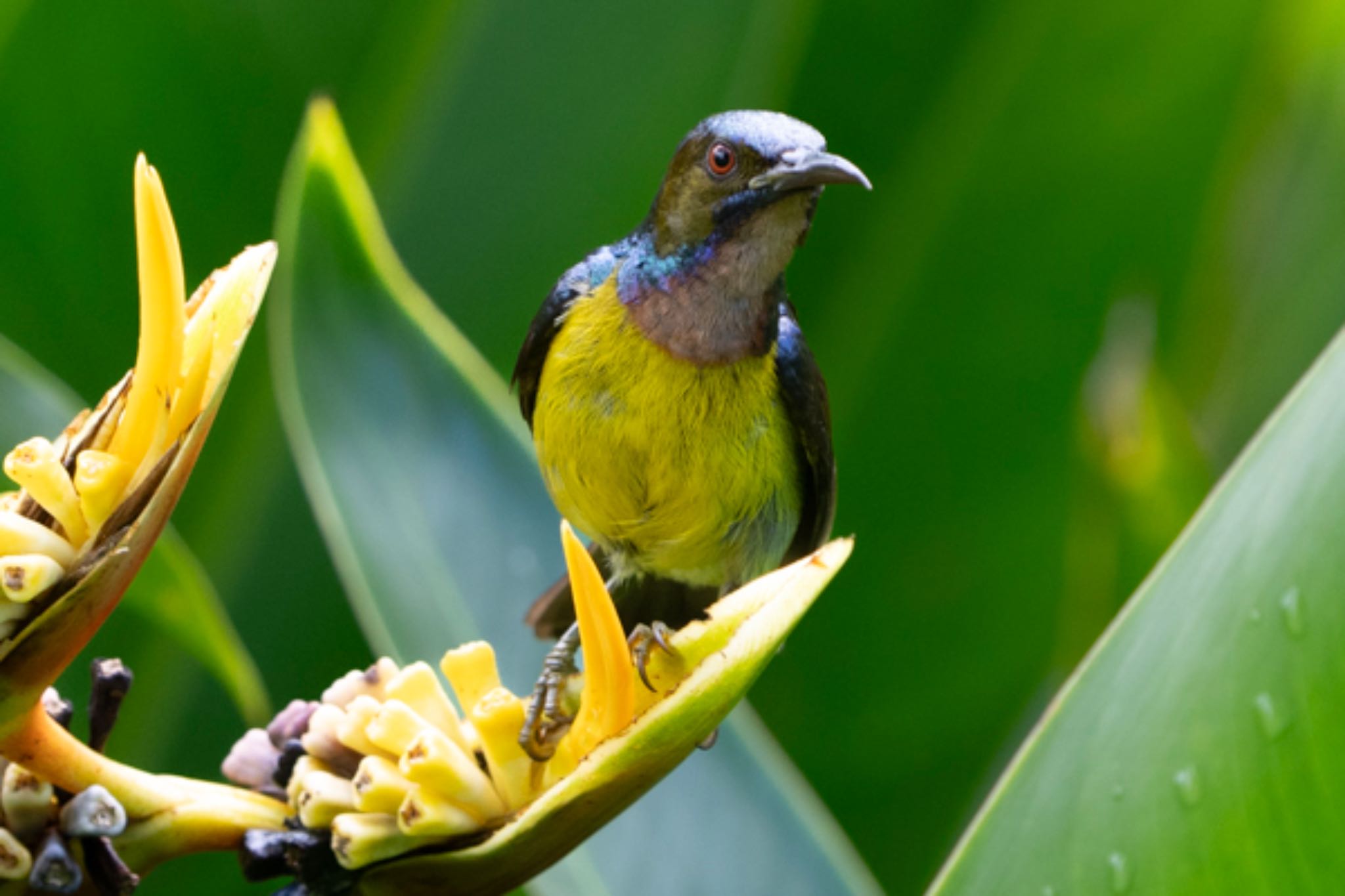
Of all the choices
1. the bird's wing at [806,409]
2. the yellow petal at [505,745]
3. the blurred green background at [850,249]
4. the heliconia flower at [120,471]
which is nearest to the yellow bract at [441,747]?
the yellow petal at [505,745]

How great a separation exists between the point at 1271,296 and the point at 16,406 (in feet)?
5.36

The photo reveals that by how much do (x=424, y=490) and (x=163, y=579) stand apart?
0.29 meters

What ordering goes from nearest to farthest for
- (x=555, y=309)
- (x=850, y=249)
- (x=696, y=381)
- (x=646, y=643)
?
(x=646, y=643), (x=696, y=381), (x=555, y=309), (x=850, y=249)

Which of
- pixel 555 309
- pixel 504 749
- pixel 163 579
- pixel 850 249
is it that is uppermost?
pixel 850 249

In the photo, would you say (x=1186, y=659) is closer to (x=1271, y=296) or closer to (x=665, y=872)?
(x=665, y=872)

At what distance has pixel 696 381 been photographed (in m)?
Result: 1.30

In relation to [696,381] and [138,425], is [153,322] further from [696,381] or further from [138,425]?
[696,381]

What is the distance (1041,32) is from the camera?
1.72 m

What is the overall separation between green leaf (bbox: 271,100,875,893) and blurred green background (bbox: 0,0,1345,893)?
32 cm

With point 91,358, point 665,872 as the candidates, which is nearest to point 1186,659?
point 665,872

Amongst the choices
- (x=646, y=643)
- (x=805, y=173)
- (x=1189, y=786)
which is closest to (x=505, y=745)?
(x=646, y=643)

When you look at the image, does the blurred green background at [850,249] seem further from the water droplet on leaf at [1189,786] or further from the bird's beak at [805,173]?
the water droplet on leaf at [1189,786]

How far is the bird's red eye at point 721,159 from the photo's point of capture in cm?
118

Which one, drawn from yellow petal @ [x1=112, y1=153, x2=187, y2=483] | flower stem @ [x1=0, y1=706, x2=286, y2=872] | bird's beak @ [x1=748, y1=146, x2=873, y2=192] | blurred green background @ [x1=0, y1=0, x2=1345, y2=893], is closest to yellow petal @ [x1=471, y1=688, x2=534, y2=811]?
flower stem @ [x1=0, y1=706, x2=286, y2=872]
